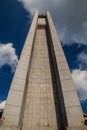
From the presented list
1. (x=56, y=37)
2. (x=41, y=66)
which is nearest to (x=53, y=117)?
(x=41, y=66)

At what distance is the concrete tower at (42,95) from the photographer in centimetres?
1070

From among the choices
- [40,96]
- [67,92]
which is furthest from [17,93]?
[67,92]

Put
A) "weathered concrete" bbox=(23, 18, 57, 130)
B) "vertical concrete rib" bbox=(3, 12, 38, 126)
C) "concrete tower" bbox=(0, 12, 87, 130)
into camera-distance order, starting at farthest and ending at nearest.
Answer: "weathered concrete" bbox=(23, 18, 57, 130)
"concrete tower" bbox=(0, 12, 87, 130)
"vertical concrete rib" bbox=(3, 12, 38, 126)

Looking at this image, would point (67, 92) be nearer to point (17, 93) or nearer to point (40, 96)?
point (40, 96)

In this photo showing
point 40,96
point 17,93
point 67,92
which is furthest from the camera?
point 40,96

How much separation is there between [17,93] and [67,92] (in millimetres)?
3027

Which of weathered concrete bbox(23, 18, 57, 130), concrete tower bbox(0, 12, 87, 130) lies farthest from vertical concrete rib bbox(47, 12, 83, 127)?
weathered concrete bbox(23, 18, 57, 130)

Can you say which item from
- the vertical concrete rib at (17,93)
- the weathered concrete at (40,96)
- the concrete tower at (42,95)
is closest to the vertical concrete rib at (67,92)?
the concrete tower at (42,95)

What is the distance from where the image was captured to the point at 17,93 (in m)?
11.7

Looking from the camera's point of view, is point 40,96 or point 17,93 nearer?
point 17,93

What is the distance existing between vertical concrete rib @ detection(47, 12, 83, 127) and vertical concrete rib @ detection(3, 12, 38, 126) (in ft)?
7.40

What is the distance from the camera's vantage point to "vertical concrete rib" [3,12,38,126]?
1053 centimetres

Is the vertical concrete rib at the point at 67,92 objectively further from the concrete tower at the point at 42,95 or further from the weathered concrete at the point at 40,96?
the weathered concrete at the point at 40,96

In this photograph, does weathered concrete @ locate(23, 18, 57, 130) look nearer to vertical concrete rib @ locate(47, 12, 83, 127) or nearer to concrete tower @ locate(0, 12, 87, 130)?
concrete tower @ locate(0, 12, 87, 130)
